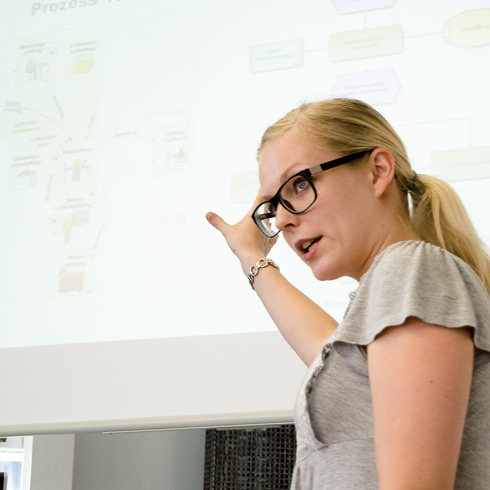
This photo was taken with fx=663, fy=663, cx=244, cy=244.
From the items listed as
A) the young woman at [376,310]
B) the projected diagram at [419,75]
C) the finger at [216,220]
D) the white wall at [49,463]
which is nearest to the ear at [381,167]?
the young woman at [376,310]

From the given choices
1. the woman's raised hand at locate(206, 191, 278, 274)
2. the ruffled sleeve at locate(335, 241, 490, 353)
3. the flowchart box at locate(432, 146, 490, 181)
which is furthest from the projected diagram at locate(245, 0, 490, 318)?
the ruffled sleeve at locate(335, 241, 490, 353)

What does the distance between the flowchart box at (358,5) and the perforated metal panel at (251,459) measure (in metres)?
1.41

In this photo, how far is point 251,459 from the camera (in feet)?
7.90

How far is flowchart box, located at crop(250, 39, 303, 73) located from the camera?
1.74m

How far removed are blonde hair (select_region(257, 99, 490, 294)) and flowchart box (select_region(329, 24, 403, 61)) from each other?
2.80 feet

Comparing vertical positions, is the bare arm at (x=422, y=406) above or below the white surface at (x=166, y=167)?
below

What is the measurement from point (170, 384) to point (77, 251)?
45 centimetres

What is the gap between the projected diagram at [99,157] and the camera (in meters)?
1.76

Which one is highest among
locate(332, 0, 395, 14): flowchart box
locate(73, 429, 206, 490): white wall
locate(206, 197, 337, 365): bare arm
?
locate(332, 0, 395, 14): flowchart box

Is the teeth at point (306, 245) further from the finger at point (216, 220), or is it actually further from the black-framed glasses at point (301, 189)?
the finger at point (216, 220)

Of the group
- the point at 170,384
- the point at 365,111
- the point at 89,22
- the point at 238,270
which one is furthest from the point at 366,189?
the point at 89,22

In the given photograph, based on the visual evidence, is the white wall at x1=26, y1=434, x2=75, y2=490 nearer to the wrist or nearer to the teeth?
the wrist

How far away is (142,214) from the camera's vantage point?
1.78 metres

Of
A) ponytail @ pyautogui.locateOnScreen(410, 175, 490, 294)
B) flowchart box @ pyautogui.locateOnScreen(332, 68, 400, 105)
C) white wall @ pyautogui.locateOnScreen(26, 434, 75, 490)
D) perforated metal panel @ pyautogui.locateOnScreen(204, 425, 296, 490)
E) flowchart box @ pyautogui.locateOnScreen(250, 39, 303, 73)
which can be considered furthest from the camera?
perforated metal panel @ pyautogui.locateOnScreen(204, 425, 296, 490)
